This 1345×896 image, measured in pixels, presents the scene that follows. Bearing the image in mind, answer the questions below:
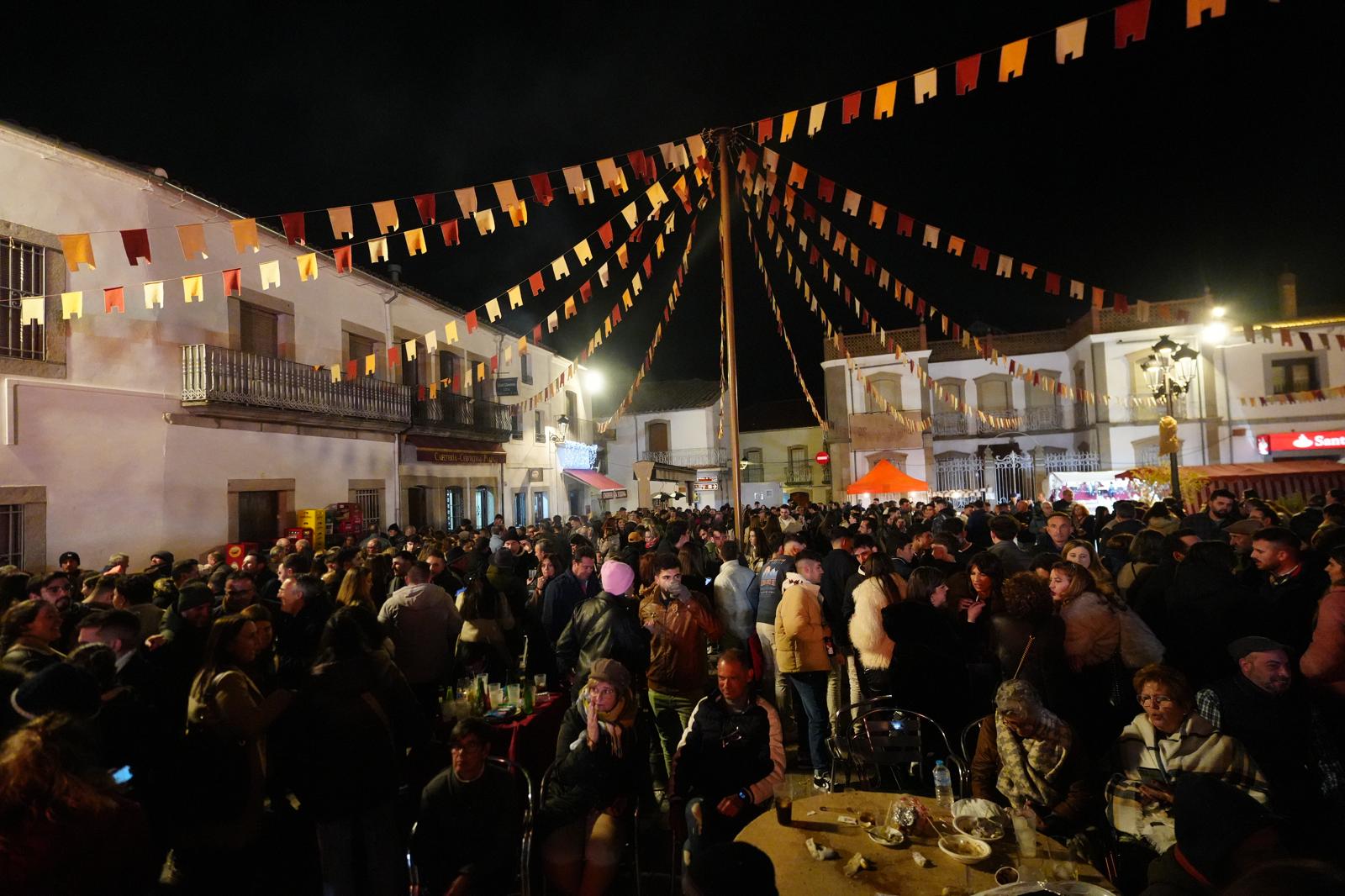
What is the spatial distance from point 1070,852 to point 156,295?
11.3m

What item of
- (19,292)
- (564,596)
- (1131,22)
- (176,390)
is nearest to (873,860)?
(564,596)

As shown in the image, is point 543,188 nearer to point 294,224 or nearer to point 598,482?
point 294,224

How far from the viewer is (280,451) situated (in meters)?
13.7

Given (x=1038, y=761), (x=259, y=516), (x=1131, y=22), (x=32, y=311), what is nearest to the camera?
(x=1038, y=761)

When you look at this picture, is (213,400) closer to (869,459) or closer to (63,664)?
(63,664)

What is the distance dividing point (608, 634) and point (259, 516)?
11.2 meters

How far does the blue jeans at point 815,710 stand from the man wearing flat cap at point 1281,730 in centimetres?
254

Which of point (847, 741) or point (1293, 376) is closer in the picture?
point (847, 741)

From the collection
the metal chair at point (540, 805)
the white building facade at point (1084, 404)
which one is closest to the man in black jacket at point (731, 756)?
the metal chair at point (540, 805)

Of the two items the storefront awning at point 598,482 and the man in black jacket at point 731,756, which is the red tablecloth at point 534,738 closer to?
the man in black jacket at point 731,756

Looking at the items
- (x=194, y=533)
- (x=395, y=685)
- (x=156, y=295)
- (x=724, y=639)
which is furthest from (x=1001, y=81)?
(x=194, y=533)

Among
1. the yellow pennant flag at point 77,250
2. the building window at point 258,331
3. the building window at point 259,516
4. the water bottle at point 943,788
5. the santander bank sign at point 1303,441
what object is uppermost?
the building window at point 258,331

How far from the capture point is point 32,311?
9.18m

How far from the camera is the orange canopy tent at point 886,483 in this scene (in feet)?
63.3
